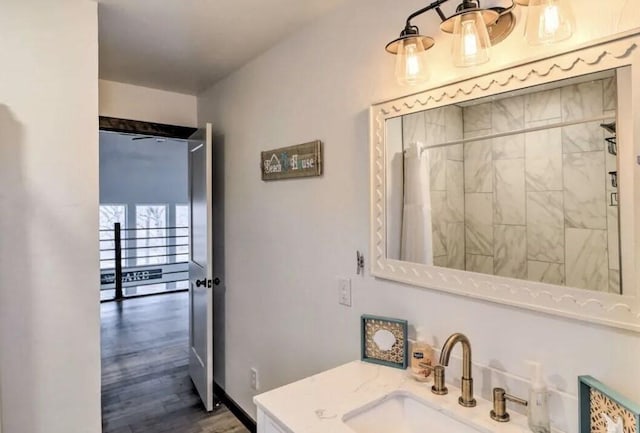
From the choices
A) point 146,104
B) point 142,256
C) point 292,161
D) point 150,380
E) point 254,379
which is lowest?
point 150,380

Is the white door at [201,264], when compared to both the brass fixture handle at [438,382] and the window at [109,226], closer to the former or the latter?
the brass fixture handle at [438,382]

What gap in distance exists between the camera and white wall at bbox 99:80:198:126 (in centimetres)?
295

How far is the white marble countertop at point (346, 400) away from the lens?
1.13 m

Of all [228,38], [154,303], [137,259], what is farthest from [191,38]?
[137,259]

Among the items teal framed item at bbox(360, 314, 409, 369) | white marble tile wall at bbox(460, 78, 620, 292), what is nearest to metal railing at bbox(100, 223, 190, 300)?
teal framed item at bbox(360, 314, 409, 369)

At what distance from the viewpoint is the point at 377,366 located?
155 centimetres

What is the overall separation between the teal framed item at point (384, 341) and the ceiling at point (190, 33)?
146cm

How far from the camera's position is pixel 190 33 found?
2137 mm

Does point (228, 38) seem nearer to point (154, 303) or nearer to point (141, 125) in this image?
point (141, 125)

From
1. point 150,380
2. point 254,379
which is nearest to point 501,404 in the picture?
point 254,379

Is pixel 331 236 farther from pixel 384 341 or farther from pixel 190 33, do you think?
pixel 190 33

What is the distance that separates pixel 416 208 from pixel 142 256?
7152 millimetres

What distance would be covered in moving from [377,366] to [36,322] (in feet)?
4.85

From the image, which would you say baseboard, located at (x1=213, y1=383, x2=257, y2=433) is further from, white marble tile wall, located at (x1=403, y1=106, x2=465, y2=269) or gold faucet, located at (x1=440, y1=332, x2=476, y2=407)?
white marble tile wall, located at (x1=403, y1=106, x2=465, y2=269)
